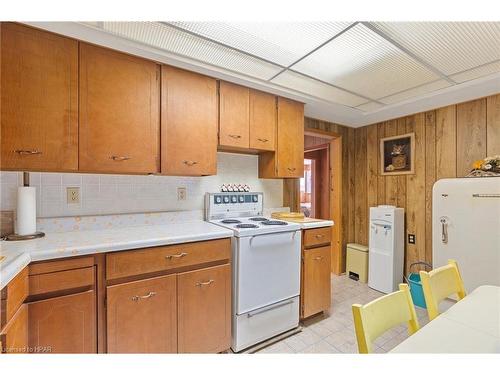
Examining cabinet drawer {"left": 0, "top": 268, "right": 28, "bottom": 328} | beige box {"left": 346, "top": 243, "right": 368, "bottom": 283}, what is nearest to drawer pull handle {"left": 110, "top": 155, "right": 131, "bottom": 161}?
cabinet drawer {"left": 0, "top": 268, "right": 28, "bottom": 328}

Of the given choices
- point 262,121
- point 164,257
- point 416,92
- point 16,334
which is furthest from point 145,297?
point 416,92

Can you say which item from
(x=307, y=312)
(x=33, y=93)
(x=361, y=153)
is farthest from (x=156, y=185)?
(x=361, y=153)

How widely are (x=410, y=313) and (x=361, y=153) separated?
276 centimetres

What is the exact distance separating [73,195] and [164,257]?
0.87 metres

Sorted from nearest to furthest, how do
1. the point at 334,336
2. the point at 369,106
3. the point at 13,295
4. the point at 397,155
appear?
the point at 13,295
the point at 334,336
the point at 369,106
the point at 397,155

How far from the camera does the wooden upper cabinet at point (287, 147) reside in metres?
2.31

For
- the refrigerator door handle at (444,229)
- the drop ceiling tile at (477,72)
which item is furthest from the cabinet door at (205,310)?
the drop ceiling tile at (477,72)

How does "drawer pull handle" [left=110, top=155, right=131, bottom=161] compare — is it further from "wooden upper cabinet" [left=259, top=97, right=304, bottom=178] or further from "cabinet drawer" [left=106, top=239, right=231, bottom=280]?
"wooden upper cabinet" [left=259, top=97, right=304, bottom=178]

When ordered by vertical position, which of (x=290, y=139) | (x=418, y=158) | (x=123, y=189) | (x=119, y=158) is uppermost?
(x=290, y=139)

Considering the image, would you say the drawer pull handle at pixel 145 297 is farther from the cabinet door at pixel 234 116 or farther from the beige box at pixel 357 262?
the beige box at pixel 357 262

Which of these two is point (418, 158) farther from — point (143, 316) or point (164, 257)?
point (143, 316)

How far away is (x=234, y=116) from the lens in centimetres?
204

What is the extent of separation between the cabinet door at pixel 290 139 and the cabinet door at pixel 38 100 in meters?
1.64

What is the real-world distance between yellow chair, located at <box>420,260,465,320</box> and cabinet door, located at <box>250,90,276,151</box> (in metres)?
1.54
